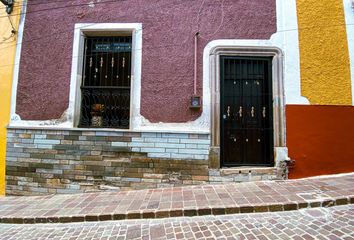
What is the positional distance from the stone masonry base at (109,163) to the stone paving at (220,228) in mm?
1253

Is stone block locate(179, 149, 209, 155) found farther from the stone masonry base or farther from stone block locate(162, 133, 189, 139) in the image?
stone block locate(162, 133, 189, 139)

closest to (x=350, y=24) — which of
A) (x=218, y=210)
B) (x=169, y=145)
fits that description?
(x=169, y=145)

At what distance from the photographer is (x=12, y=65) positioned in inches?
207

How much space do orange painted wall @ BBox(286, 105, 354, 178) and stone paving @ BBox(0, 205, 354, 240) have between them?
4.52ft

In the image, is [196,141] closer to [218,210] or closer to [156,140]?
[156,140]

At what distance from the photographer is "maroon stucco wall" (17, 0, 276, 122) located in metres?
4.89

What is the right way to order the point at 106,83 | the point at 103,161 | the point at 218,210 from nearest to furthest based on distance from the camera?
the point at 218,210
the point at 103,161
the point at 106,83

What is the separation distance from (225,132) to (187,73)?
1527mm

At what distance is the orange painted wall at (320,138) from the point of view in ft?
15.5

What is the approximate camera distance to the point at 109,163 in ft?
15.8

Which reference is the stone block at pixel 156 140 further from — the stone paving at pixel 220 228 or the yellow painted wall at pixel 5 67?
the yellow painted wall at pixel 5 67

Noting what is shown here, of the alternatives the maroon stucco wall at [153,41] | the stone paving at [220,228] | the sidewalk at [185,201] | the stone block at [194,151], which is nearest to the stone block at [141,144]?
the maroon stucco wall at [153,41]

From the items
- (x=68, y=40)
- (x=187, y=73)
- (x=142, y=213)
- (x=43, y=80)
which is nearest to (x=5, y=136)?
(x=43, y=80)

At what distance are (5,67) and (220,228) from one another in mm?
5805
